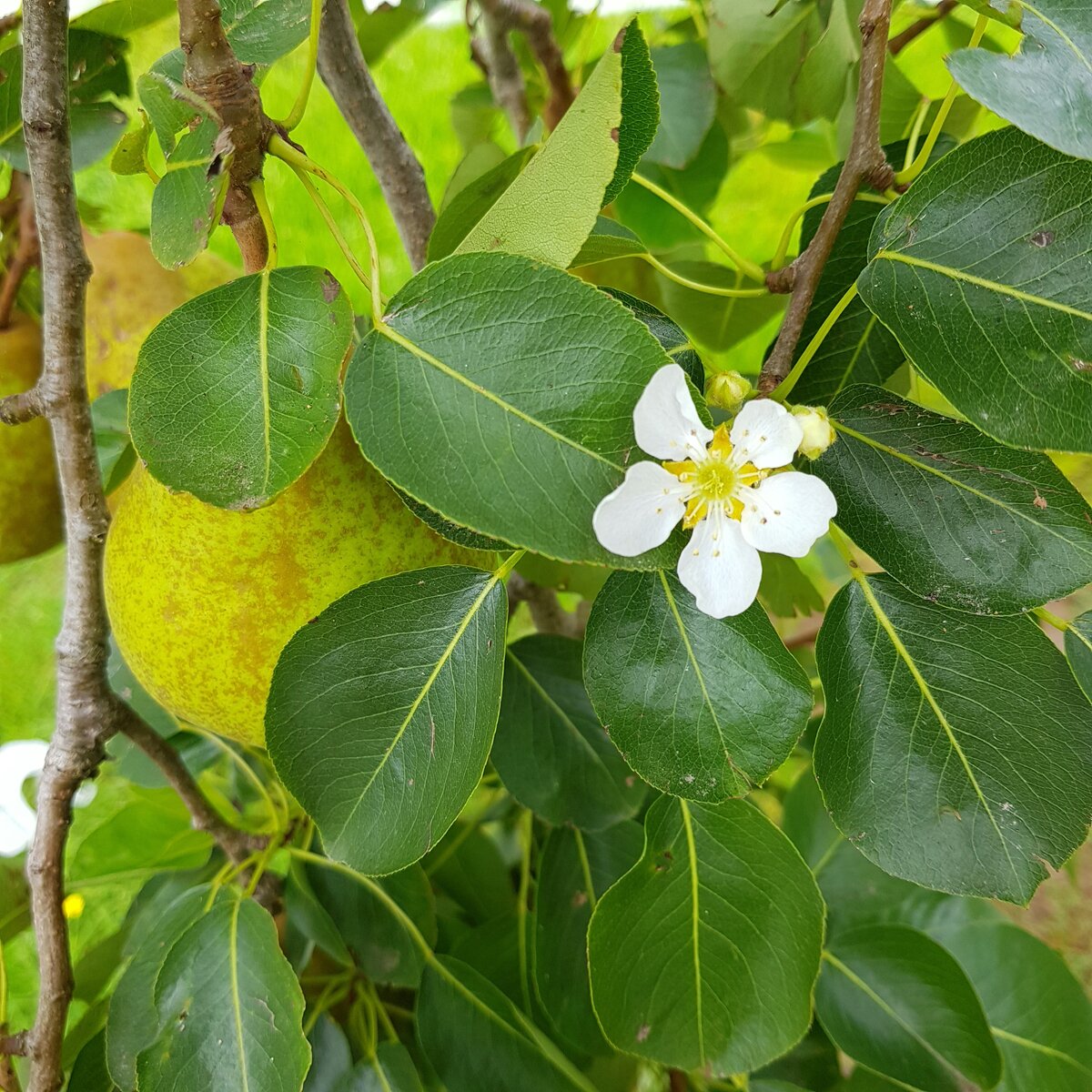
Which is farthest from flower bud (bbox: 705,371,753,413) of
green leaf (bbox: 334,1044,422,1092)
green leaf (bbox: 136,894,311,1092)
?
green leaf (bbox: 334,1044,422,1092)

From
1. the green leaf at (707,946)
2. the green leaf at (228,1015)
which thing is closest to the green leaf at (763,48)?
the green leaf at (707,946)

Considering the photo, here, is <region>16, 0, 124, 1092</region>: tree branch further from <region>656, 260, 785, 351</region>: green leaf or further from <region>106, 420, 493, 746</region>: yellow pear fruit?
<region>656, 260, 785, 351</region>: green leaf

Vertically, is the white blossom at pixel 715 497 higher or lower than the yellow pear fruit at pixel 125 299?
higher

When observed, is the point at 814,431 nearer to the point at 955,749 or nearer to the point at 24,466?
the point at 955,749

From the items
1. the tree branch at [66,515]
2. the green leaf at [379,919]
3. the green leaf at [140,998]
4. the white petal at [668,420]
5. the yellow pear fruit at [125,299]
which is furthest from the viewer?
the yellow pear fruit at [125,299]

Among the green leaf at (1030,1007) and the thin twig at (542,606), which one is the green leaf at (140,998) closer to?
the thin twig at (542,606)

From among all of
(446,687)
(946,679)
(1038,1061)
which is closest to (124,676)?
(446,687)
